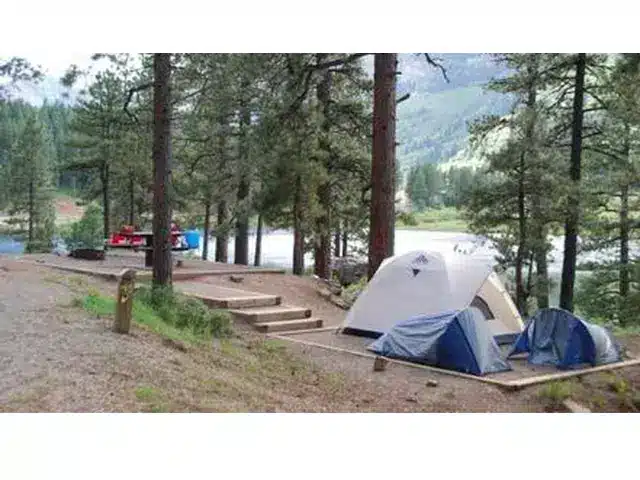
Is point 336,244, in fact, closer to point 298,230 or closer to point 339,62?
point 298,230

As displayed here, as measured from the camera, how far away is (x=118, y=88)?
890 inches

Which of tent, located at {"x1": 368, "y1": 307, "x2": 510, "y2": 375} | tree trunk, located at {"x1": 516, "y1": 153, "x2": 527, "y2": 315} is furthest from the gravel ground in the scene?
tent, located at {"x1": 368, "y1": 307, "x2": 510, "y2": 375}

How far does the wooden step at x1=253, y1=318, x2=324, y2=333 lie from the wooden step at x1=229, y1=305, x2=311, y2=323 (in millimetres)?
77

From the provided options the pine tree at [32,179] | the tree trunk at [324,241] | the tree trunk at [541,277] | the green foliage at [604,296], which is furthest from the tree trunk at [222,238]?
the pine tree at [32,179]

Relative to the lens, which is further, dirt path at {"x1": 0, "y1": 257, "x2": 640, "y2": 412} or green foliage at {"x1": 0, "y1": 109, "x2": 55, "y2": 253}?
green foliage at {"x1": 0, "y1": 109, "x2": 55, "y2": 253}

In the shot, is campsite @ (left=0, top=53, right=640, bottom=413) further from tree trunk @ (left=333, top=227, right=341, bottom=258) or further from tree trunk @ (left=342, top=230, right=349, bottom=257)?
tree trunk @ (left=342, top=230, right=349, bottom=257)

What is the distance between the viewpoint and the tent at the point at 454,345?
7000 millimetres

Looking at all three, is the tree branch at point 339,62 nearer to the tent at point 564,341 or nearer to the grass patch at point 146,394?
the tent at point 564,341

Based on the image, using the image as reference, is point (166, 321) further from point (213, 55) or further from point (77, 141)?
point (77, 141)

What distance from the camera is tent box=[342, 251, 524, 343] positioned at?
852 centimetres

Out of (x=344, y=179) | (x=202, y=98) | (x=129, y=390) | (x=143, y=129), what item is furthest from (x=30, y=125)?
(x=129, y=390)

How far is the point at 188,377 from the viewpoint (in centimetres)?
517

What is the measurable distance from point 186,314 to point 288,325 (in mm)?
1949

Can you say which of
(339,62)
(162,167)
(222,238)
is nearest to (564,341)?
(162,167)
